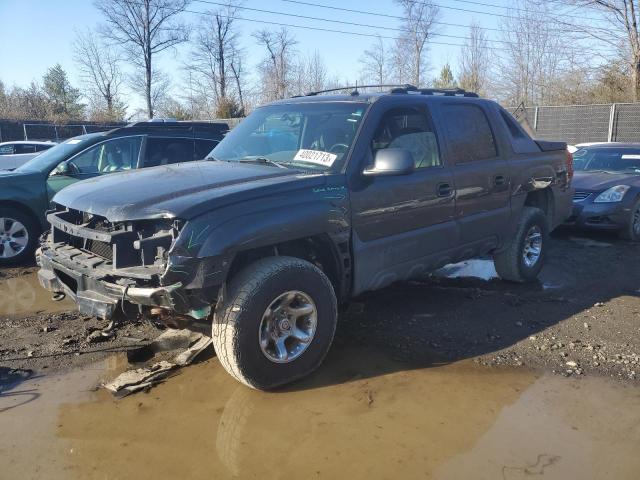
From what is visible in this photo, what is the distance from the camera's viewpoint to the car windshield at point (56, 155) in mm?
7316

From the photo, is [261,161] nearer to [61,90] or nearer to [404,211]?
[404,211]

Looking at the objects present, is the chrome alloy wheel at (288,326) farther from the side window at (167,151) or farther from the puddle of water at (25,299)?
the side window at (167,151)

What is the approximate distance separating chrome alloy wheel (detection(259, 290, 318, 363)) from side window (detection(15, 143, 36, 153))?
15.2 meters

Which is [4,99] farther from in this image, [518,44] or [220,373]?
[220,373]

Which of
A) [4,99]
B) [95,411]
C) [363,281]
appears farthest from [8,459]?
[4,99]

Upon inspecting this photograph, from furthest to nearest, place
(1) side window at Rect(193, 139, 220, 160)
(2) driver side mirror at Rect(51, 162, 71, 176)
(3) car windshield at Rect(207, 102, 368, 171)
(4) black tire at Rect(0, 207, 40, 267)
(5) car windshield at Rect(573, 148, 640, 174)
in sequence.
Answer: (5) car windshield at Rect(573, 148, 640, 174) < (1) side window at Rect(193, 139, 220, 160) < (2) driver side mirror at Rect(51, 162, 71, 176) < (4) black tire at Rect(0, 207, 40, 267) < (3) car windshield at Rect(207, 102, 368, 171)

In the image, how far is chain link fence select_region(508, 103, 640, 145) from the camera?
58.2ft

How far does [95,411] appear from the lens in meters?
3.40

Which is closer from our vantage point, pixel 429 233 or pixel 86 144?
pixel 429 233

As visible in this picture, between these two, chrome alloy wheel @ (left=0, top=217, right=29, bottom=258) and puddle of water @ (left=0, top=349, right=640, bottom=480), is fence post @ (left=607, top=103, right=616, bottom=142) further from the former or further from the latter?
chrome alloy wheel @ (left=0, top=217, right=29, bottom=258)

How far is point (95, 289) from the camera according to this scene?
3498 millimetres

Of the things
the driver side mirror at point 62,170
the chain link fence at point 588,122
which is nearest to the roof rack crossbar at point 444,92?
the driver side mirror at point 62,170

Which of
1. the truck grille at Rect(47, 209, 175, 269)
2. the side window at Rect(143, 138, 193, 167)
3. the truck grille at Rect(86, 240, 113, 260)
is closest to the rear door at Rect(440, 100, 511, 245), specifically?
the truck grille at Rect(47, 209, 175, 269)

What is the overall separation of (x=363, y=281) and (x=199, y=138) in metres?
4.90
